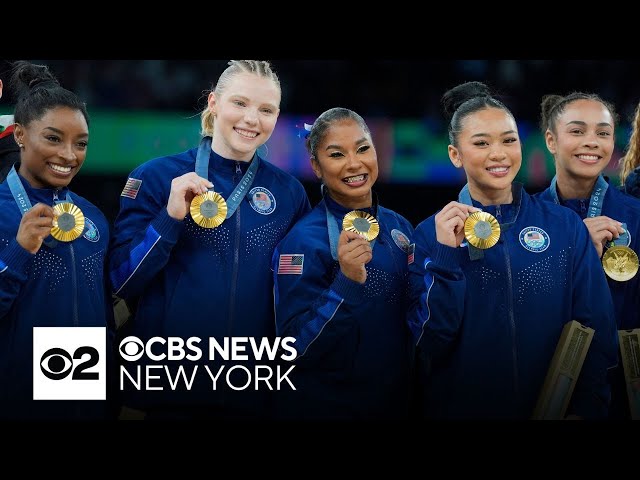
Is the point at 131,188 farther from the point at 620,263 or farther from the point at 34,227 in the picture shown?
the point at 620,263

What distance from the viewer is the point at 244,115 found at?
4996 millimetres

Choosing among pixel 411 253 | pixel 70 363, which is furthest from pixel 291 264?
pixel 70 363

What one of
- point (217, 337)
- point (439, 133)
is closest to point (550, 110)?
point (439, 133)

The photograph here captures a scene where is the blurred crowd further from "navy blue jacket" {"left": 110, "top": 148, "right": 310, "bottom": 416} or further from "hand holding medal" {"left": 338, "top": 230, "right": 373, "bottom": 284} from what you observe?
"hand holding medal" {"left": 338, "top": 230, "right": 373, "bottom": 284}

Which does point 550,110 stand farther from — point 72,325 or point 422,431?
point 72,325

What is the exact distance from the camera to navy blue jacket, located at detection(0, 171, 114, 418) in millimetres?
4785

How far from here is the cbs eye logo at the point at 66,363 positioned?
4.96 metres

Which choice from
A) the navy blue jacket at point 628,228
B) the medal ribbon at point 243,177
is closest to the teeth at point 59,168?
the medal ribbon at point 243,177

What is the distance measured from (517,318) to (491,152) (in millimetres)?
700

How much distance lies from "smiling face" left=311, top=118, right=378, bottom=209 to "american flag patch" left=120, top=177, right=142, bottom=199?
2.47 feet

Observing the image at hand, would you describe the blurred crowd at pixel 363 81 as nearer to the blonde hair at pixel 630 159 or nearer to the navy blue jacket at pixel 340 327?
the blonde hair at pixel 630 159

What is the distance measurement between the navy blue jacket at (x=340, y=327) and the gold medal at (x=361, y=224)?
0.20 feet

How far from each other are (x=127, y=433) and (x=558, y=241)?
1971mm

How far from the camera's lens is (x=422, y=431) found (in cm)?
505
